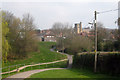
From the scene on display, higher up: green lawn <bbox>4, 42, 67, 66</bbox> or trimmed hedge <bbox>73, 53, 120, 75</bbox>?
trimmed hedge <bbox>73, 53, 120, 75</bbox>

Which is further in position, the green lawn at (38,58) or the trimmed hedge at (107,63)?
the green lawn at (38,58)

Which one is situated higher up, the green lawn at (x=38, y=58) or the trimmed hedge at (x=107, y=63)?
the trimmed hedge at (x=107, y=63)

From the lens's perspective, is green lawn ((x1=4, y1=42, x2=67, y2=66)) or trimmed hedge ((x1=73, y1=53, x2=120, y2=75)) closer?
trimmed hedge ((x1=73, y1=53, x2=120, y2=75))

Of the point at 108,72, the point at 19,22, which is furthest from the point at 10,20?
the point at 108,72

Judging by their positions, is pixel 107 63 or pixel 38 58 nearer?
pixel 107 63

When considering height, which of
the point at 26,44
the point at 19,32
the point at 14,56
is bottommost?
the point at 14,56

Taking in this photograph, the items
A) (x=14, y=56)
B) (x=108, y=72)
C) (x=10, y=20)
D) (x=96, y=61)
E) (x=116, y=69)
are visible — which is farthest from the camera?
(x=14, y=56)

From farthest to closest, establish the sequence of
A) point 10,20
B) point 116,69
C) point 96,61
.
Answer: point 10,20
point 96,61
point 116,69

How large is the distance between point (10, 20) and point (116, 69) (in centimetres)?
2651

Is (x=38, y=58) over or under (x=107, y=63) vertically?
under

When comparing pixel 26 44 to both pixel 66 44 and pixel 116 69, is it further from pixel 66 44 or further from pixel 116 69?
pixel 116 69

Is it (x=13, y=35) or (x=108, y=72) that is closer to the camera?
(x=108, y=72)

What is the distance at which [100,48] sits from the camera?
117ft

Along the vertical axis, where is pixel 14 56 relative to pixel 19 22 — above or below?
below
